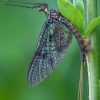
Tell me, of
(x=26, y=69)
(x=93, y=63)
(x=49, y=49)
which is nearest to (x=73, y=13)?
(x=93, y=63)

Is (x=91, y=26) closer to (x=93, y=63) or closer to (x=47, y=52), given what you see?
(x=93, y=63)

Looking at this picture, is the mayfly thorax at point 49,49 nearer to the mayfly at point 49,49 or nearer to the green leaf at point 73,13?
the mayfly at point 49,49

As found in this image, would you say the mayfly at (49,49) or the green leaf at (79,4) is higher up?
the green leaf at (79,4)

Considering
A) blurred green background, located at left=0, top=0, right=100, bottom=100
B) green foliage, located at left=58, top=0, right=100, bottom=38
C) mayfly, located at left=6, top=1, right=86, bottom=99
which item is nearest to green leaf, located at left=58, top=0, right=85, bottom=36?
green foliage, located at left=58, top=0, right=100, bottom=38

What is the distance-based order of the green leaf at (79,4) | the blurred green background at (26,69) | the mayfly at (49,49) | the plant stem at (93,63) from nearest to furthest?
the plant stem at (93,63) < the green leaf at (79,4) < the mayfly at (49,49) < the blurred green background at (26,69)

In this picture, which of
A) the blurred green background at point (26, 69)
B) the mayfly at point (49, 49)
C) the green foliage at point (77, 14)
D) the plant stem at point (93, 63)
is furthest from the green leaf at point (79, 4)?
the blurred green background at point (26, 69)

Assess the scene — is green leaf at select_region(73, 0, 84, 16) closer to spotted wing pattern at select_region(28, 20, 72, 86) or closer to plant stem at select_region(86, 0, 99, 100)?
plant stem at select_region(86, 0, 99, 100)

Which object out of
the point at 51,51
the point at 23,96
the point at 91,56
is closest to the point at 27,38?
the point at 23,96
